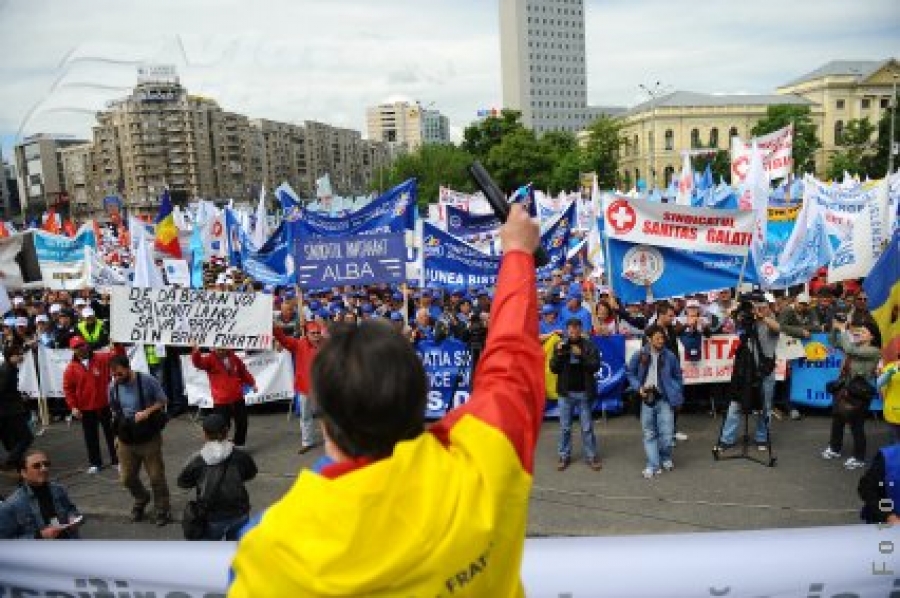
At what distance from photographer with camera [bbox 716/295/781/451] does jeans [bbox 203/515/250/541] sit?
5922 mm

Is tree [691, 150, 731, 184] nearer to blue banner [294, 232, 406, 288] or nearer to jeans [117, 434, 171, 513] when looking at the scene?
blue banner [294, 232, 406, 288]

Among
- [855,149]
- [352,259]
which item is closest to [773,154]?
[352,259]

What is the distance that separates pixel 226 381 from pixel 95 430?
1851 mm

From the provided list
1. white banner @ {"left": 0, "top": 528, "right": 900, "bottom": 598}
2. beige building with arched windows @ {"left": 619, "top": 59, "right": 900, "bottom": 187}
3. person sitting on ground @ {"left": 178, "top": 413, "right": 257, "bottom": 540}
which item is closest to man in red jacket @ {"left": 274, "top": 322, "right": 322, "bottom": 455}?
person sitting on ground @ {"left": 178, "top": 413, "right": 257, "bottom": 540}

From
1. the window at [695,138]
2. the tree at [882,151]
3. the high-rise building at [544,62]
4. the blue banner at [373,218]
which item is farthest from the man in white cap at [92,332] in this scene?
the high-rise building at [544,62]

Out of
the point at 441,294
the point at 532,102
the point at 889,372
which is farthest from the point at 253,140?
the point at 889,372

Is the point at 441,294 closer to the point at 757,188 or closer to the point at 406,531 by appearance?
the point at 757,188

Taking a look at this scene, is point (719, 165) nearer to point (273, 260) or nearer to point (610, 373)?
point (273, 260)

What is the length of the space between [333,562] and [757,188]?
10795 millimetres

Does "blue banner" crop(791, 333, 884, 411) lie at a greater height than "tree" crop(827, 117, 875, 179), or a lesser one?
lesser

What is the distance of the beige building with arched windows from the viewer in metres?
102

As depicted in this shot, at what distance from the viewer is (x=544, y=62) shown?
160 m

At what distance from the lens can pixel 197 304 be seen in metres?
9.75

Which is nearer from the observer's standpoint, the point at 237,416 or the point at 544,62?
the point at 237,416
